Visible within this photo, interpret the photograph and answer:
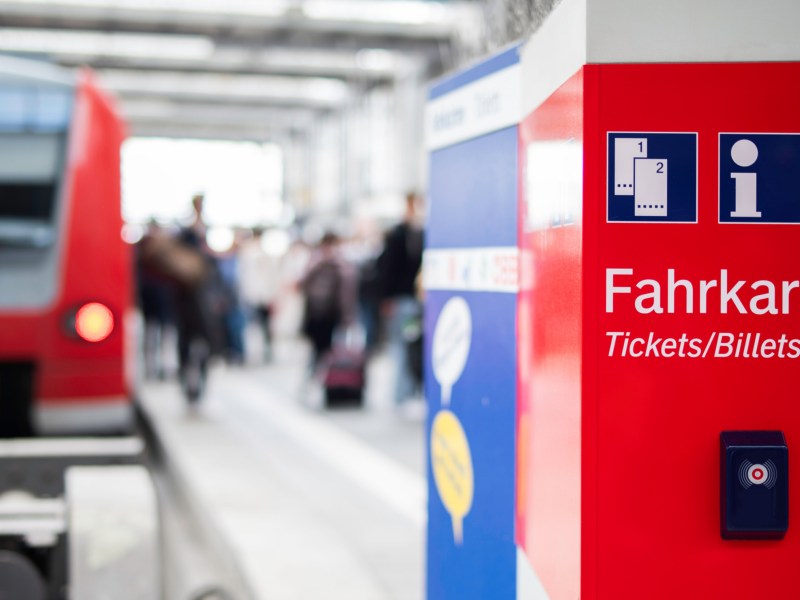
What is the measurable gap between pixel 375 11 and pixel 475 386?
59.7 ft

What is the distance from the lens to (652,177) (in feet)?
5.61

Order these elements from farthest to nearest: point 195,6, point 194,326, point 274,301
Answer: point 195,6 → point 274,301 → point 194,326

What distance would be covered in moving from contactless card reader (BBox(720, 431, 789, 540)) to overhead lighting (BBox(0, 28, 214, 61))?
71.6 feet

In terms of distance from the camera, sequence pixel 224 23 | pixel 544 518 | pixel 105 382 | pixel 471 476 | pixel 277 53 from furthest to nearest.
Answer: pixel 277 53, pixel 224 23, pixel 105 382, pixel 471 476, pixel 544 518

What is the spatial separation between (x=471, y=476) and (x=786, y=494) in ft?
3.02

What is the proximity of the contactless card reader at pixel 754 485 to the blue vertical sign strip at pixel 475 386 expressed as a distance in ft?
2.07

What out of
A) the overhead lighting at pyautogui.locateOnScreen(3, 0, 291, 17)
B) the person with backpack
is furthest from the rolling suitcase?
the overhead lighting at pyautogui.locateOnScreen(3, 0, 291, 17)

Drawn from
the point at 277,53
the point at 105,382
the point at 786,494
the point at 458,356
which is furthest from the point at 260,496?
the point at 277,53

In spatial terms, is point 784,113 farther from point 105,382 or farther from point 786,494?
point 105,382

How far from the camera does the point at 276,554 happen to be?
450 cm

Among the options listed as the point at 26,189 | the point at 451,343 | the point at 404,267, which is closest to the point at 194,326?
the point at 404,267

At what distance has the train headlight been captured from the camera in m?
5.24

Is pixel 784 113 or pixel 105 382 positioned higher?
pixel 784 113

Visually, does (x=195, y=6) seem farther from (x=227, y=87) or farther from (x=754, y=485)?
(x=754, y=485)
